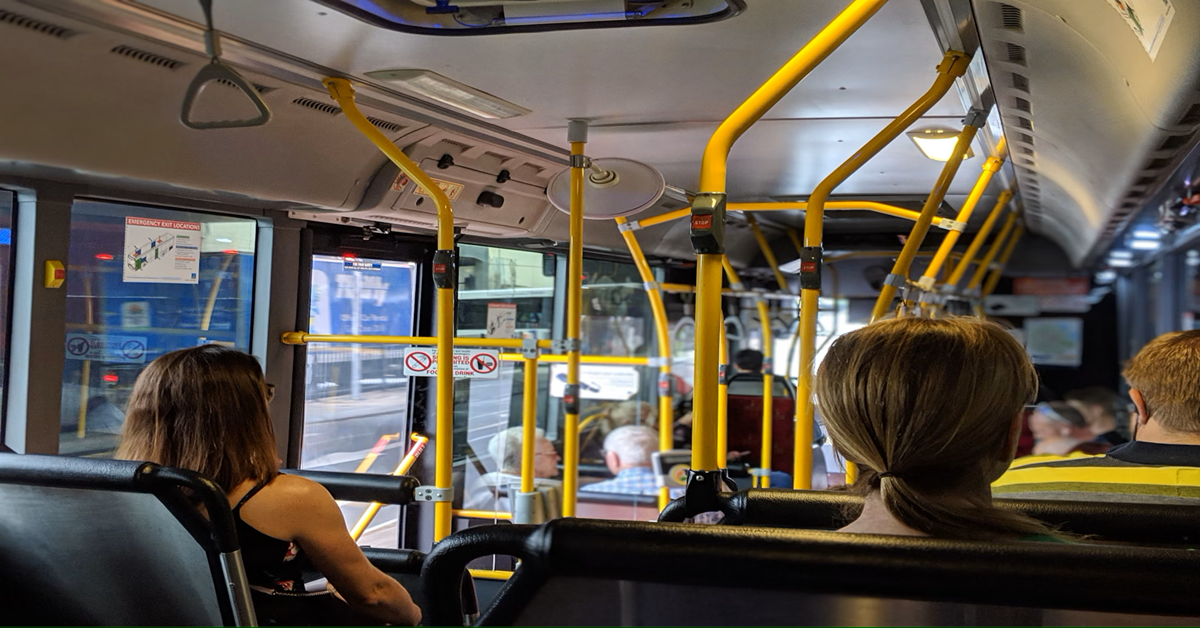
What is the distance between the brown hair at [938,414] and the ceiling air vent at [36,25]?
2.11 metres

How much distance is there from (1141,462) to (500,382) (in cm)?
406

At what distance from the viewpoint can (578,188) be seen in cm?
359

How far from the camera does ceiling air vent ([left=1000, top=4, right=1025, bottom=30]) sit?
2.27 metres

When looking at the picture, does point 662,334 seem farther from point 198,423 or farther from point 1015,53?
point 198,423

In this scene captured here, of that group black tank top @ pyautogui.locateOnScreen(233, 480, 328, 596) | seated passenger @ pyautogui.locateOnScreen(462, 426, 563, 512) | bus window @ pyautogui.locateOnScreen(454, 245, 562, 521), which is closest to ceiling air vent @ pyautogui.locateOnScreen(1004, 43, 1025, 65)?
black tank top @ pyautogui.locateOnScreen(233, 480, 328, 596)

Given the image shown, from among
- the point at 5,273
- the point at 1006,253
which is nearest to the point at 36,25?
the point at 5,273

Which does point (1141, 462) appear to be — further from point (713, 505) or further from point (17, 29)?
point (17, 29)

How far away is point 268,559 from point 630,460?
4.38m

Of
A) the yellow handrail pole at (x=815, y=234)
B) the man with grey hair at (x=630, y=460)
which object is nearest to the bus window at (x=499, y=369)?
the man with grey hair at (x=630, y=460)

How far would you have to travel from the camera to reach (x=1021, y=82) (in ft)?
9.39

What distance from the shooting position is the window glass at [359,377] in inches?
177

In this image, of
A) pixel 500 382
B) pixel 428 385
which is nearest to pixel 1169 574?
pixel 428 385

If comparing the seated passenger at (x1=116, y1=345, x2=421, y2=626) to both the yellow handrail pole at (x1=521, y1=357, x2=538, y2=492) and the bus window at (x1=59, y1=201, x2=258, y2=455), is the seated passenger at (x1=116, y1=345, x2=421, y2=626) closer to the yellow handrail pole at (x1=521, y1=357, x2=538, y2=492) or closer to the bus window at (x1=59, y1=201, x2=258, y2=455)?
the bus window at (x1=59, y1=201, x2=258, y2=455)

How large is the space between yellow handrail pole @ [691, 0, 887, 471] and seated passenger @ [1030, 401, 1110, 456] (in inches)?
179
